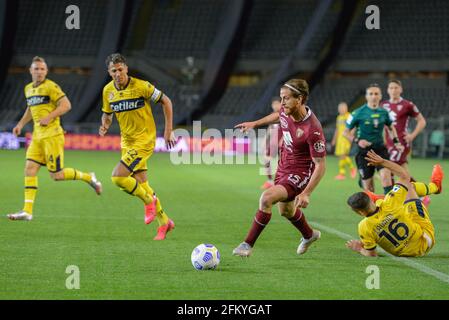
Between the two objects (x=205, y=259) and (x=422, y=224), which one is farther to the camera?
(x=422, y=224)

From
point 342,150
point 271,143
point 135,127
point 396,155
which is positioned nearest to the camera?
point 135,127

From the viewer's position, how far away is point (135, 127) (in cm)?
1090

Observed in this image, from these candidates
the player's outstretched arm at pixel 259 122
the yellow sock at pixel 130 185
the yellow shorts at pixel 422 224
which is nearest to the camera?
the yellow shorts at pixel 422 224

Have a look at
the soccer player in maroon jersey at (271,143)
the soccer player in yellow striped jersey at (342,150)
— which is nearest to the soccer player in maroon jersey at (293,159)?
the soccer player in maroon jersey at (271,143)

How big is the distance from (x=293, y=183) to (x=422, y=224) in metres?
1.55

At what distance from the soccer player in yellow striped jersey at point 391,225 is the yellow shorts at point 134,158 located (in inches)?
121

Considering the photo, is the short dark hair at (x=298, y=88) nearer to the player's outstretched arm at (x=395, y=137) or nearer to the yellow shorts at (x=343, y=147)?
the player's outstretched arm at (x=395, y=137)

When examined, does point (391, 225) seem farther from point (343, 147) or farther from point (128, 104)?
point (343, 147)

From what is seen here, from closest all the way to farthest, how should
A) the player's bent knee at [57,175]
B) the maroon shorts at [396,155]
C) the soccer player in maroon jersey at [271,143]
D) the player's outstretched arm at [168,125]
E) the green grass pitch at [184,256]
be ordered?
the green grass pitch at [184,256] → the player's outstretched arm at [168,125] → the player's bent knee at [57,175] → the maroon shorts at [396,155] → the soccer player in maroon jersey at [271,143]

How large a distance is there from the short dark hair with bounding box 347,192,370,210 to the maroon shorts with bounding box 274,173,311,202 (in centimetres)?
60

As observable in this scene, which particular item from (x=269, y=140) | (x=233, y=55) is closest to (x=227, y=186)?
(x=269, y=140)

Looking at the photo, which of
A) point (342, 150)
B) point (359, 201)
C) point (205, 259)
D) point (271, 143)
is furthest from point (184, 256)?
point (342, 150)

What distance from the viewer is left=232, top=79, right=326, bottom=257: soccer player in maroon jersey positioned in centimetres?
865

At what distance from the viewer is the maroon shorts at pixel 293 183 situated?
29.3 ft
